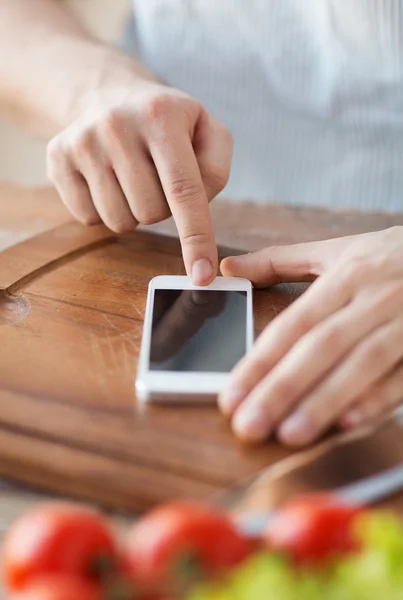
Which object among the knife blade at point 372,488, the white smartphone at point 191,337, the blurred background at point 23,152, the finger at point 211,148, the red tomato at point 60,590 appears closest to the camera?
the red tomato at point 60,590

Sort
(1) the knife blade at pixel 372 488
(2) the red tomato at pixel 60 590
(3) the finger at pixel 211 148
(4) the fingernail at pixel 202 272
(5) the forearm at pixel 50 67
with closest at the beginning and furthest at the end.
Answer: (2) the red tomato at pixel 60 590
(1) the knife blade at pixel 372 488
(4) the fingernail at pixel 202 272
(3) the finger at pixel 211 148
(5) the forearm at pixel 50 67

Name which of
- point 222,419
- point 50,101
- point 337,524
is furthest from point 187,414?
point 50,101

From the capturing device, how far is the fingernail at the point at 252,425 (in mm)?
577

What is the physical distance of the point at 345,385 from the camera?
0.60m

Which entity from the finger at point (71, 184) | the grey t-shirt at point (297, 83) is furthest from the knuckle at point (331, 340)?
the grey t-shirt at point (297, 83)

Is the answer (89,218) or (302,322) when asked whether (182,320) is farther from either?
(89,218)

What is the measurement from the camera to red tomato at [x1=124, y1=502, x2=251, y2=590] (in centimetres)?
35

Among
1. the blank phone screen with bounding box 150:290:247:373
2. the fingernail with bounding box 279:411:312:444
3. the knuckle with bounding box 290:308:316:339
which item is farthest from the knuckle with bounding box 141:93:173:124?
the fingernail with bounding box 279:411:312:444

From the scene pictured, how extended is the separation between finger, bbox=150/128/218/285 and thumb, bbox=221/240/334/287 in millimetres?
32

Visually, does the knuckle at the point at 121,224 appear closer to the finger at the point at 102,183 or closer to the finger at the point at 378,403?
the finger at the point at 102,183

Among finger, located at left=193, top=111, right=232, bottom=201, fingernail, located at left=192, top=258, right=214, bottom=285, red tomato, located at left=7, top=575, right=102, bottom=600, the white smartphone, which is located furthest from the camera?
finger, located at left=193, top=111, right=232, bottom=201

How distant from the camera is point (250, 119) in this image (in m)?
1.21

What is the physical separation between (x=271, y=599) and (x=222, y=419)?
0.33 metres

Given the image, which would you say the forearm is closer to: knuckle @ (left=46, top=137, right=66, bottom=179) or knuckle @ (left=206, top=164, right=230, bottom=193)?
knuckle @ (left=46, top=137, right=66, bottom=179)
